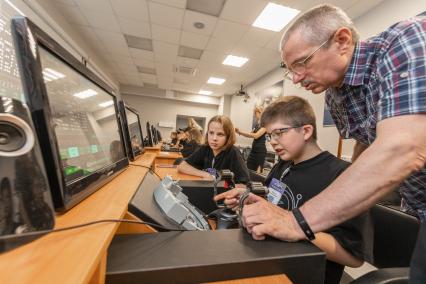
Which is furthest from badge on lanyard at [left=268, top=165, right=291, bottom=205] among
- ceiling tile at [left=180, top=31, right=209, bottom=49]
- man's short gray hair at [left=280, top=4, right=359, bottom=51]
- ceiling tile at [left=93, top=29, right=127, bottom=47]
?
ceiling tile at [left=93, top=29, right=127, bottom=47]

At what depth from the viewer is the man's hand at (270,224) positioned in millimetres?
500

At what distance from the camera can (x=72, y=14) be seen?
139 inches

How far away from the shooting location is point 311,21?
0.78m

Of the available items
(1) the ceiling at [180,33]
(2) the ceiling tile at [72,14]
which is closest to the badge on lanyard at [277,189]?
(1) the ceiling at [180,33]

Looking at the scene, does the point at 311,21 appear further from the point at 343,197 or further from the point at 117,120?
the point at 117,120

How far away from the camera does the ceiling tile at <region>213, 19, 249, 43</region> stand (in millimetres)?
3352

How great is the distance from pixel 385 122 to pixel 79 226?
2.29 ft

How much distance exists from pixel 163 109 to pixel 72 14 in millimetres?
5698

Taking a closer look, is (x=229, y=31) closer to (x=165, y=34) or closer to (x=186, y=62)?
(x=165, y=34)

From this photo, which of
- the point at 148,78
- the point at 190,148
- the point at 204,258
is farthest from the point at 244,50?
the point at 204,258

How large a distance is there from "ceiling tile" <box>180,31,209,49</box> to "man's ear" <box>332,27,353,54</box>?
3.44m

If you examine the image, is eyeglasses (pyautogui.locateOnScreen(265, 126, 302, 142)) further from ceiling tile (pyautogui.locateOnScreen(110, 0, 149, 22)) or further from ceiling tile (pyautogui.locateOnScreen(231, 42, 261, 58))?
ceiling tile (pyautogui.locateOnScreen(231, 42, 261, 58))

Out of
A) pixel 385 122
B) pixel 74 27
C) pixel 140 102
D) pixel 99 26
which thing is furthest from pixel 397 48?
pixel 140 102

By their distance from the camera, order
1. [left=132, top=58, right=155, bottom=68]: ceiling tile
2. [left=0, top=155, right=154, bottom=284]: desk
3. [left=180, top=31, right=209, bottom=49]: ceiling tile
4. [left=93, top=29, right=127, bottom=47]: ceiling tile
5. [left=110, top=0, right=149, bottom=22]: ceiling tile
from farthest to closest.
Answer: [left=132, top=58, right=155, bottom=68]: ceiling tile
[left=93, top=29, right=127, bottom=47]: ceiling tile
[left=180, top=31, right=209, bottom=49]: ceiling tile
[left=110, top=0, right=149, bottom=22]: ceiling tile
[left=0, top=155, right=154, bottom=284]: desk
